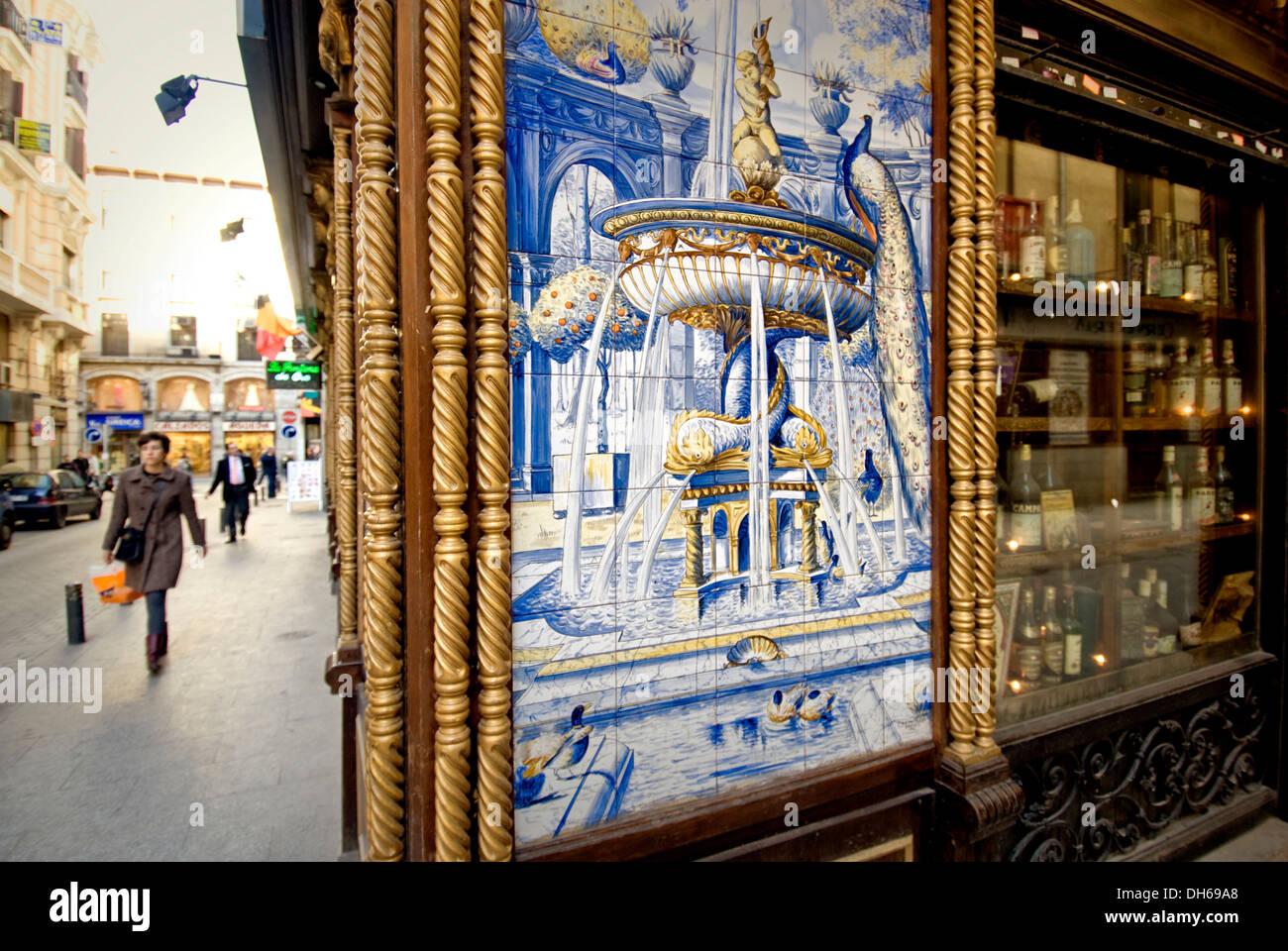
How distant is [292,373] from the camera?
535 inches

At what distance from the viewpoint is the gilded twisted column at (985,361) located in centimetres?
219

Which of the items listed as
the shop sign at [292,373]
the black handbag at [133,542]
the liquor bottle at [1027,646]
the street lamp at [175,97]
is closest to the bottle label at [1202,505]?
the liquor bottle at [1027,646]

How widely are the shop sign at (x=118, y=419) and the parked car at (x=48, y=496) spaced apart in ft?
79.8

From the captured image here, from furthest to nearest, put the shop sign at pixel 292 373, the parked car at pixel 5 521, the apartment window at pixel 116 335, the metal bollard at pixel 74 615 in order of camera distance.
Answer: the apartment window at pixel 116 335 → the shop sign at pixel 292 373 → the parked car at pixel 5 521 → the metal bollard at pixel 74 615

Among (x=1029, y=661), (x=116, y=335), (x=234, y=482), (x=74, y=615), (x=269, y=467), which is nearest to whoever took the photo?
(x=1029, y=661)

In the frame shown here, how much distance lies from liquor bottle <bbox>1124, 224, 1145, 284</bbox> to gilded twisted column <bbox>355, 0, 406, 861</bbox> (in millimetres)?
3589

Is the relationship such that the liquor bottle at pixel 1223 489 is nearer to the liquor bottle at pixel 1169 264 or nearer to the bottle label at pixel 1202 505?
the bottle label at pixel 1202 505

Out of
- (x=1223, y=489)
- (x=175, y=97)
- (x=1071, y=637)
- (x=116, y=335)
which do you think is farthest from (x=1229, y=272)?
(x=116, y=335)

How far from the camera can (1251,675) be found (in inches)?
135

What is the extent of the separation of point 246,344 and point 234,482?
3143 centimetres

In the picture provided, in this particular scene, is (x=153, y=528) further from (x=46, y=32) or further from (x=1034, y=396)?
(x=46, y=32)

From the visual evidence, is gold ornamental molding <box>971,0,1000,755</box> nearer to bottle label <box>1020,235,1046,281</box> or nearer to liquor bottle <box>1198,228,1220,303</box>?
bottle label <box>1020,235,1046,281</box>

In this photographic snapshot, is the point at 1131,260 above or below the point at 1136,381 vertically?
above
